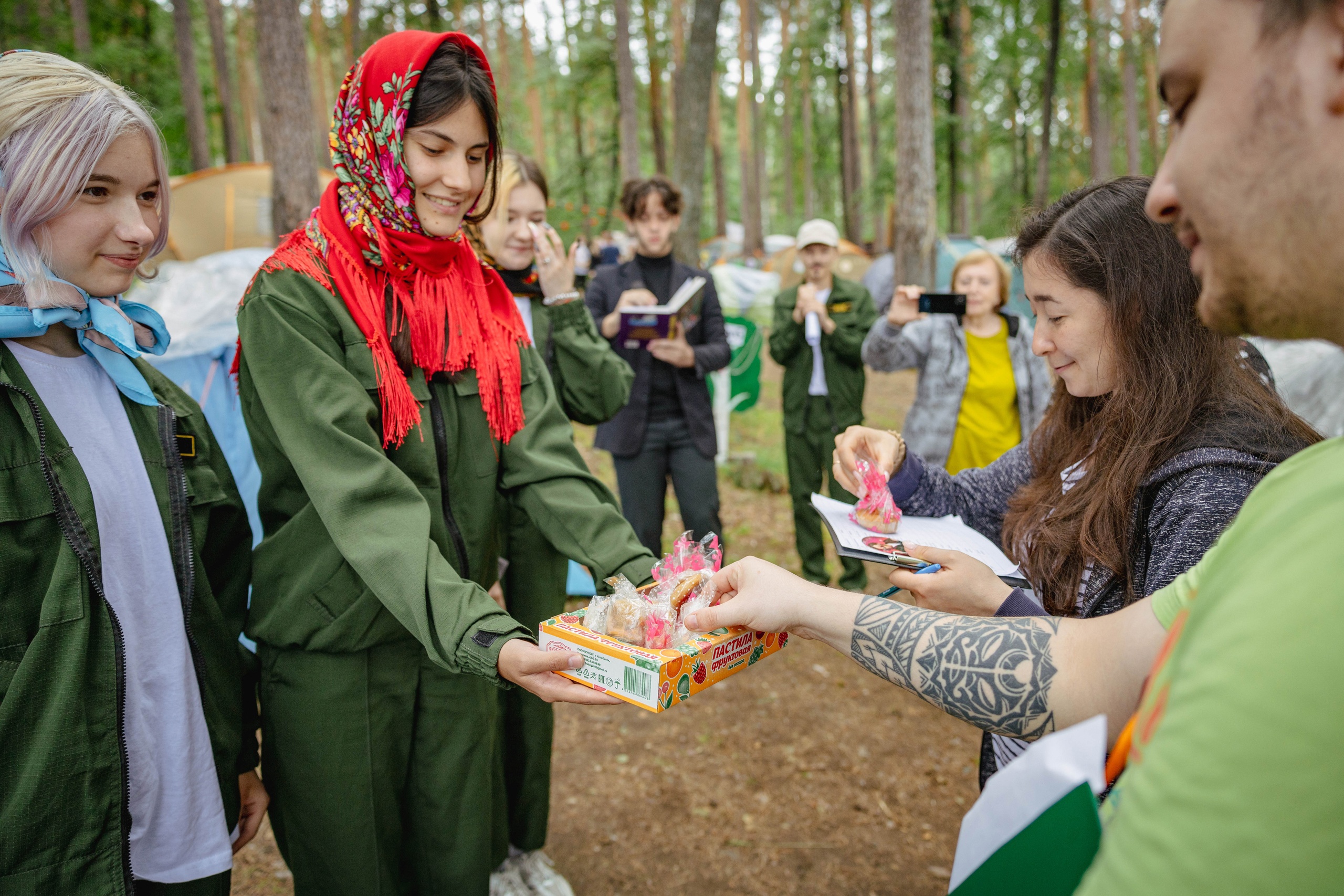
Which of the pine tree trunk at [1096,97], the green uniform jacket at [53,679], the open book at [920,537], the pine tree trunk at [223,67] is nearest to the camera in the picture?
the green uniform jacket at [53,679]

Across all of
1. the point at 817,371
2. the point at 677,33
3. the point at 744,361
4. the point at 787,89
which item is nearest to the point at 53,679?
the point at 817,371

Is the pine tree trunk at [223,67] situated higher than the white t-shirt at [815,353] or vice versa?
the pine tree trunk at [223,67]

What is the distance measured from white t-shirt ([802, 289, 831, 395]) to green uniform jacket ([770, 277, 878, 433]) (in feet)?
0.10

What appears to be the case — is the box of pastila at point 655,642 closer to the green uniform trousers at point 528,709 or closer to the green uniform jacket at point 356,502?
the green uniform jacket at point 356,502

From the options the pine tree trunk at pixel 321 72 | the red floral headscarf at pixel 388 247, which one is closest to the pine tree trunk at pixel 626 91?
the pine tree trunk at pixel 321 72

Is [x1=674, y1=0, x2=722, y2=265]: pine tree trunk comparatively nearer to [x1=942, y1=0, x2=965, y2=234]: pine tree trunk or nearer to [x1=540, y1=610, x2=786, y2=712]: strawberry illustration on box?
[x1=942, y1=0, x2=965, y2=234]: pine tree trunk

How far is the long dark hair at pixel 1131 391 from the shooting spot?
1781 mm

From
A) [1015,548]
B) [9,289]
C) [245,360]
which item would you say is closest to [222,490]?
[245,360]

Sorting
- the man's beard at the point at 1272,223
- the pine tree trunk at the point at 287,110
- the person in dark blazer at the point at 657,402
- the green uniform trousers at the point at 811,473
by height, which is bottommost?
the green uniform trousers at the point at 811,473

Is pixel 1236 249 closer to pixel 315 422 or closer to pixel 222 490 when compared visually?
pixel 315 422

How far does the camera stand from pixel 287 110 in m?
6.38

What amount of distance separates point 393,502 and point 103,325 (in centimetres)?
75

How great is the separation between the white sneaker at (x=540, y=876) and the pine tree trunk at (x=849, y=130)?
67.5 ft

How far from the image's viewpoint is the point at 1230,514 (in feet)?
5.13
